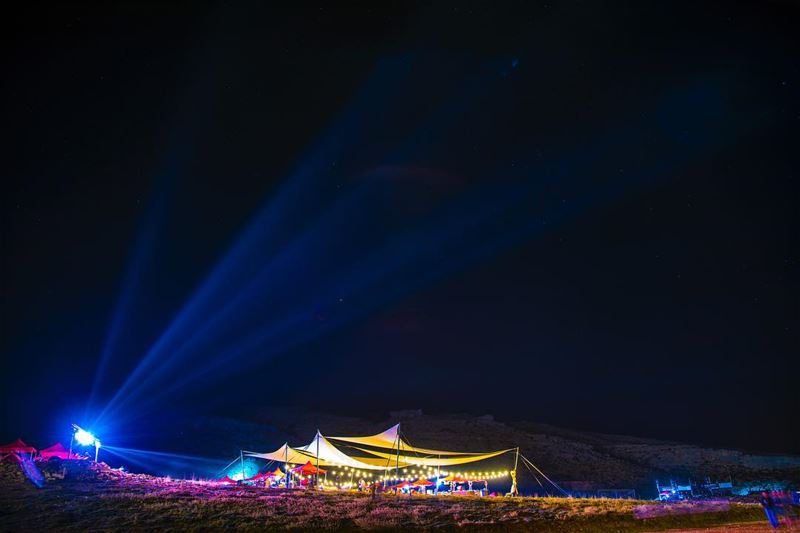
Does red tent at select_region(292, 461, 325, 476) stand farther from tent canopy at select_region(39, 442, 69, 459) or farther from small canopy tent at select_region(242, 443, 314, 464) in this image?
tent canopy at select_region(39, 442, 69, 459)

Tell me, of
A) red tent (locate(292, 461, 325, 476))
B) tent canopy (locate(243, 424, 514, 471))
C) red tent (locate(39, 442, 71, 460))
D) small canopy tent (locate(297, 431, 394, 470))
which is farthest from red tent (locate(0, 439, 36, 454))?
small canopy tent (locate(297, 431, 394, 470))

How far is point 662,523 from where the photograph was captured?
13594mm

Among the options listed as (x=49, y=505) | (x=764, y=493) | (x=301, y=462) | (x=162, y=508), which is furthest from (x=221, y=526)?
(x=301, y=462)

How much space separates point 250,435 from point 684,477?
47.8 metres

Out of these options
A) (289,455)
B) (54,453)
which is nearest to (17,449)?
(54,453)

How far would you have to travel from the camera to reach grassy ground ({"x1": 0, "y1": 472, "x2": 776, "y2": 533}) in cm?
1220

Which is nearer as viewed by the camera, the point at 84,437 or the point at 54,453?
the point at 54,453

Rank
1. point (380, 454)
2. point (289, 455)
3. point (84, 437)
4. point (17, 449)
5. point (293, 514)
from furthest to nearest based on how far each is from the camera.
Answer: point (84, 437) < point (289, 455) < point (17, 449) < point (380, 454) < point (293, 514)

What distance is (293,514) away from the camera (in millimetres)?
13922

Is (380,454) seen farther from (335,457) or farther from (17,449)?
(17,449)

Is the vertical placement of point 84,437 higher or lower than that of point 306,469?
higher

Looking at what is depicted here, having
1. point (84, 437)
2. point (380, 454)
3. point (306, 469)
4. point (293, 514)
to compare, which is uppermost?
point (84, 437)

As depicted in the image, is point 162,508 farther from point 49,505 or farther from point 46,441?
point 46,441

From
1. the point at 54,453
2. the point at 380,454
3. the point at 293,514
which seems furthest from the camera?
the point at 54,453
